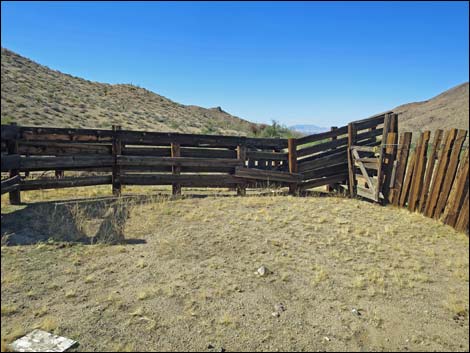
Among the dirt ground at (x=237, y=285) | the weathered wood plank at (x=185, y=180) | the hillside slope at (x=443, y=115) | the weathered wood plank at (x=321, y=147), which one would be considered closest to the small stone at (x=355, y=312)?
the dirt ground at (x=237, y=285)

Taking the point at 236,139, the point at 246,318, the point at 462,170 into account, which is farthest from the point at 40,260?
the point at 236,139

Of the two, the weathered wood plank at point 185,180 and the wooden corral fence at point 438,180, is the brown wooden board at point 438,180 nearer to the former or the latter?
the wooden corral fence at point 438,180

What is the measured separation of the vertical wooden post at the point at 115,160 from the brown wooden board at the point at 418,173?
5487mm

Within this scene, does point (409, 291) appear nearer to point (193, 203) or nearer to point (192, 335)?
point (192, 335)

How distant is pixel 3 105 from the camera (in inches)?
53.6

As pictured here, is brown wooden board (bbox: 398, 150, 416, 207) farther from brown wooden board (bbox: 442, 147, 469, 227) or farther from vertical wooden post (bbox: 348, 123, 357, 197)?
vertical wooden post (bbox: 348, 123, 357, 197)

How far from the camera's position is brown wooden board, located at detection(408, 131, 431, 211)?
2.84 metres

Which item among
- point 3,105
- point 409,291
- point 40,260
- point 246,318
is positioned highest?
point 3,105

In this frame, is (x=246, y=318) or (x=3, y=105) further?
(x=246, y=318)

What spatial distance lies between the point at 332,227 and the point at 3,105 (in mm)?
4224

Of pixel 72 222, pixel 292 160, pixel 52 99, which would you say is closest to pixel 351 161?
pixel 292 160

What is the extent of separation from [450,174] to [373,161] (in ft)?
13.0

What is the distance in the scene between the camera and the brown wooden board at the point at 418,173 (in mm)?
2843

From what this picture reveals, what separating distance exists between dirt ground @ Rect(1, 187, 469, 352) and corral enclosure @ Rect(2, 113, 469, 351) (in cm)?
1
